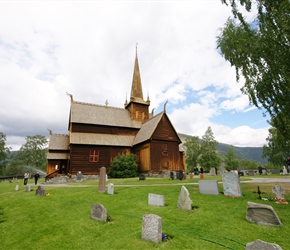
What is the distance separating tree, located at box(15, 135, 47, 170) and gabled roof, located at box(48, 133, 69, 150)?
4339 centimetres

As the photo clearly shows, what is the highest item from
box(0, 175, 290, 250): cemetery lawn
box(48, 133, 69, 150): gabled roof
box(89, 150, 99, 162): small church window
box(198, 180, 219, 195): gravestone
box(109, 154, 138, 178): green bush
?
box(48, 133, 69, 150): gabled roof

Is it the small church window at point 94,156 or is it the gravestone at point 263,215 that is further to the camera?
the small church window at point 94,156

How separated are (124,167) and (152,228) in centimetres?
2143

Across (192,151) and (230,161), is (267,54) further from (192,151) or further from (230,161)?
(230,161)

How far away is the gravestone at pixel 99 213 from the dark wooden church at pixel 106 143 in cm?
1884

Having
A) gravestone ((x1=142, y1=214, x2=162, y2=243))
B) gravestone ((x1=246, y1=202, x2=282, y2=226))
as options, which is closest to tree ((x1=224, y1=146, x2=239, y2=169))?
gravestone ((x1=246, y1=202, x2=282, y2=226))

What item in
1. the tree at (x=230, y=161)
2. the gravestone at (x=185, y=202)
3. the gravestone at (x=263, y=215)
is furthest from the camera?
the tree at (x=230, y=161)

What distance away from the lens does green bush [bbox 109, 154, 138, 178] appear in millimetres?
26812

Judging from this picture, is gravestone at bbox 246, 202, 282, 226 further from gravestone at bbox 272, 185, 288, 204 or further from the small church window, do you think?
the small church window

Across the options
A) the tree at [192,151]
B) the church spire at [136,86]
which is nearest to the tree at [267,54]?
the church spire at [136,86]

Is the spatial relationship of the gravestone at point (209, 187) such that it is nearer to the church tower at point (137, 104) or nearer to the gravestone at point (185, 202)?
the gravestone at point (185, 202)

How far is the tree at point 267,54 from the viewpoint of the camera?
33.6ft

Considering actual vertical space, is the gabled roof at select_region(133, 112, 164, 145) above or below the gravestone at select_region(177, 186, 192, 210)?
above

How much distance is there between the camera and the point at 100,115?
3262cm
